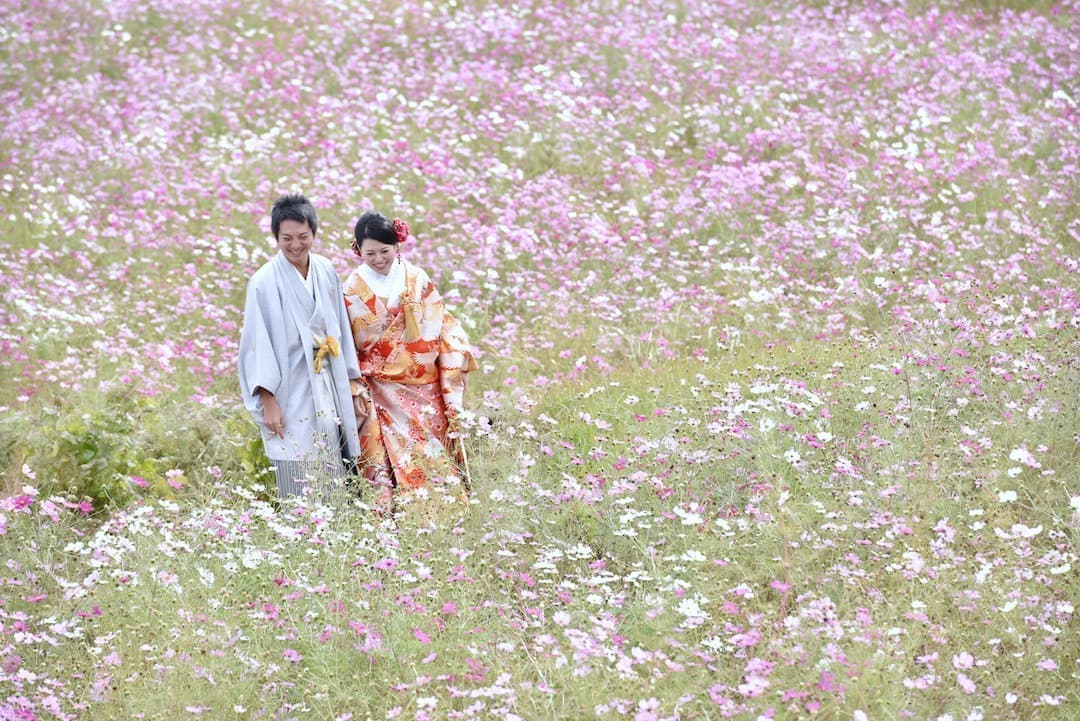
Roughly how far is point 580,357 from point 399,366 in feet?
4.99

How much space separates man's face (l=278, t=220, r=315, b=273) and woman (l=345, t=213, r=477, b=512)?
0.28 metres

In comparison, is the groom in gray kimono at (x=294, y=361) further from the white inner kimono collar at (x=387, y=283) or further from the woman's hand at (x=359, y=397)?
the white inner kimono collar at (x=387, y=283)

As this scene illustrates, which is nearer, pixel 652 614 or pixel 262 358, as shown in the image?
pixel 652 614

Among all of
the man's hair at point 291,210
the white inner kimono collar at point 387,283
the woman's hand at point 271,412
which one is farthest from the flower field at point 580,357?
the man's hair at point 291,210

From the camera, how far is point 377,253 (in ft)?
18.5

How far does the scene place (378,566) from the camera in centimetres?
415

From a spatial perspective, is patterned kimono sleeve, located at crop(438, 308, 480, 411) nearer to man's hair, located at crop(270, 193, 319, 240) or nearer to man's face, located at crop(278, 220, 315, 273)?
man's face, located at crop(278, 220, 315, 273)

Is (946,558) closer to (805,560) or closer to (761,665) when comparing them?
(805,560)

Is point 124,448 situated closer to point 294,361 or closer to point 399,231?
point 294,361

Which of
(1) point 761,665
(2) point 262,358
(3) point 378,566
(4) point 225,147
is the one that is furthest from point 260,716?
(4) point 225,147

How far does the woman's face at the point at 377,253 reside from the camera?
5633 millimetres

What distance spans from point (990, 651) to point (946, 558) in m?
0.44

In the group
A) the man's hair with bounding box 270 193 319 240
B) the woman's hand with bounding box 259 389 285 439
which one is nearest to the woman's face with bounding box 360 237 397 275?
the man's hair with bounding box 270 193 319 240

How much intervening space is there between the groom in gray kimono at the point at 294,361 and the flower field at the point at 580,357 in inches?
8.7
